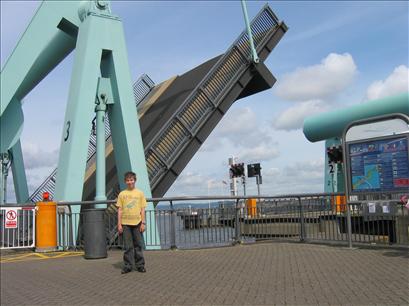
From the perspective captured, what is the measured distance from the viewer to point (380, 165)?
9500 mm

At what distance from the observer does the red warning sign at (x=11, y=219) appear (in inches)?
492

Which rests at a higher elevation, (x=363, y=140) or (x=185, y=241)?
(x=363, y=140)

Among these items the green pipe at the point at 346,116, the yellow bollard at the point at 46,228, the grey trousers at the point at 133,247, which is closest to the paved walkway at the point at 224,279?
the grey trousers at the point at 133,247

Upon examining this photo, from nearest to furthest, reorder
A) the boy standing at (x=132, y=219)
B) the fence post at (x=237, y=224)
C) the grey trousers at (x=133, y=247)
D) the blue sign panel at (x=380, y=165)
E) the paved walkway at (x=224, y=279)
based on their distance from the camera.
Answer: the paved walkway at (x=224, y=279) → the grey trousers at (x=133, y=247) → the boy standing at (x=132, y=219) → the blue sign panel at (x=380, y=165) → the fence post at (x=237, y=224)

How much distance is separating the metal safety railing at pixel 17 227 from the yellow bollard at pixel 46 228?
345 mm

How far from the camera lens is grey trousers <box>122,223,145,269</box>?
8.10 m

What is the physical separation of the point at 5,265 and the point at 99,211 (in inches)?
83.3

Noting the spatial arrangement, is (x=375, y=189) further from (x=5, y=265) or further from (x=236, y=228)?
(x=5, y=265)

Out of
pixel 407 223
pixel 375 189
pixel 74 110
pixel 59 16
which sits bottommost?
pixel 407 223

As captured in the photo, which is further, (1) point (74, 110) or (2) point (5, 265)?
(1) point (74, 110)

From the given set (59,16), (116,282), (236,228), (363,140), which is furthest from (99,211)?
(59,16)

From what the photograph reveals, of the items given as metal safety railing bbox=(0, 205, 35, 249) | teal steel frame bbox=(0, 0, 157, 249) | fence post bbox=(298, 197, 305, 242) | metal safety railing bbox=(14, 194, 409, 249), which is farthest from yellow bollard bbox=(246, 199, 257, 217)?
metal safety railing bbox=(0, 205, 35, 249)

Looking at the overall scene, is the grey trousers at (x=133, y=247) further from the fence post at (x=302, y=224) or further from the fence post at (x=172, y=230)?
the fence post at (x=302, y=224)

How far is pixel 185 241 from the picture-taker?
11844 millimetres
